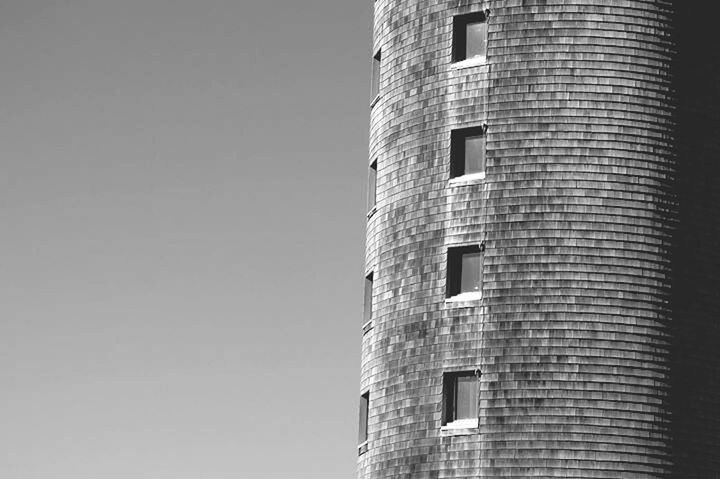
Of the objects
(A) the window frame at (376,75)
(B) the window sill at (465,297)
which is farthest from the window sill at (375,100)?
(B) the window sill at (465,297)

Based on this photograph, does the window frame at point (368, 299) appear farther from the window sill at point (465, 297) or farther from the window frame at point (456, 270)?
the window sill at point (465, 297)

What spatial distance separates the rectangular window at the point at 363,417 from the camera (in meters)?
58.8

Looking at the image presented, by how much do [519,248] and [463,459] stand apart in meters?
7.80

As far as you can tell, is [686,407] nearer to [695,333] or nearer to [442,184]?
[695,333]

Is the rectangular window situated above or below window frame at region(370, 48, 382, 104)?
below

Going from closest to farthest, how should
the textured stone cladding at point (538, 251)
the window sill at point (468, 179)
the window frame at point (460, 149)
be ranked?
the textured stone cladding at point (538, 251)
the window sill at point (468, 179)
the window frame at point (460, 149)

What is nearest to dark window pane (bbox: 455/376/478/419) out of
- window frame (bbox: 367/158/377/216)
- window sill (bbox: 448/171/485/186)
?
window sill (bbox: 448/171/485/186)

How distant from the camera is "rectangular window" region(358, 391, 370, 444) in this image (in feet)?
193

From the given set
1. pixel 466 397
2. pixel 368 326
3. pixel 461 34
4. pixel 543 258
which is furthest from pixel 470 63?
pixel 466 397

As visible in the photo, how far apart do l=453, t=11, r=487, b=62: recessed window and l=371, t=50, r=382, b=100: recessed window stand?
4718 mm

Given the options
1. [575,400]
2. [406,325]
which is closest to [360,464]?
[406,325]

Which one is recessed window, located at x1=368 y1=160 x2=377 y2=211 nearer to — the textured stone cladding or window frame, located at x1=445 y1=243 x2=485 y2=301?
the textured stone cladding

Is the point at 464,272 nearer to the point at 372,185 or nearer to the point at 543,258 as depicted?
the point at 543,258

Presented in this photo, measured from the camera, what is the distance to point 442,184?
185 ft
